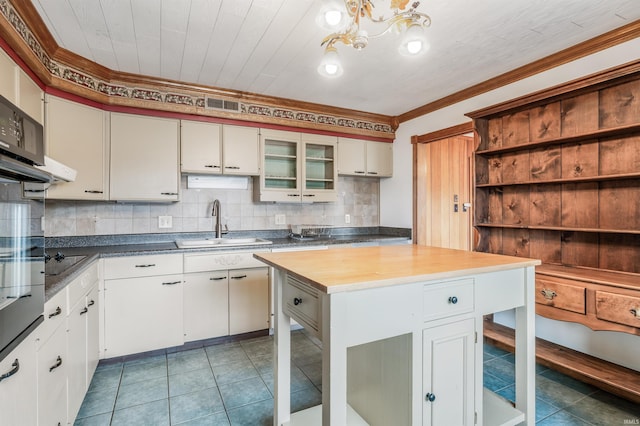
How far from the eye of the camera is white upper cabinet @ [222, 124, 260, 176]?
3.17 m

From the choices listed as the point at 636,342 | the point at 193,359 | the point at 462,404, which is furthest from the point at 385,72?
the point at 193,359

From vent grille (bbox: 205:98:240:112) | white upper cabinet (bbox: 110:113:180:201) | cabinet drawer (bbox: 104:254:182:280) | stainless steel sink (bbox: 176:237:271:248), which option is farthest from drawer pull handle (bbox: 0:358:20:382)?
vent grille (bbox: 205:98:240:112)

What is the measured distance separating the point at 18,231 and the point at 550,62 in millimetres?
3342

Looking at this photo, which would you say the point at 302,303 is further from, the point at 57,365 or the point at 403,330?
the point at 57,365

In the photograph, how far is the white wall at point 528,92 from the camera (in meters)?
2.16

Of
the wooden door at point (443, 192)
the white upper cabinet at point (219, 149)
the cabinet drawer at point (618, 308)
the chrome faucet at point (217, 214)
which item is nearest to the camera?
the cabinet drawer at point (618, 308)

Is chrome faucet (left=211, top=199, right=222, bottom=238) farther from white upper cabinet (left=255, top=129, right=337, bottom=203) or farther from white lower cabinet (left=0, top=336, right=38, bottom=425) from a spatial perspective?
white lower cabinet (left=0, top=336, right=38, bottom=425)

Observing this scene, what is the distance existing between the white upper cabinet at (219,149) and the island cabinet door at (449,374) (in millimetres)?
2411

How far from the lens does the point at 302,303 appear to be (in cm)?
141

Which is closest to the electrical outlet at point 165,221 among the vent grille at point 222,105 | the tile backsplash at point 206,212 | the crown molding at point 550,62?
the tile backsplash at point 206,212

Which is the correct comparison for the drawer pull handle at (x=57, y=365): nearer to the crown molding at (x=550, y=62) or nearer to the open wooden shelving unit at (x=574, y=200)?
the open wooden shelving unit at (x=574, y=200)

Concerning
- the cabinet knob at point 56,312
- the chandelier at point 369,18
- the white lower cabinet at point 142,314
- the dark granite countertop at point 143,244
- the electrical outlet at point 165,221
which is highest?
the chandelier at point 369,18

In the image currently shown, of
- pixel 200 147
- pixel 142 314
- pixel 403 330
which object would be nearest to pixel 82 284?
pixel 142 314

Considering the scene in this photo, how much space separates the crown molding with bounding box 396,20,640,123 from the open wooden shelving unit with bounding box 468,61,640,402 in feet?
0.94
